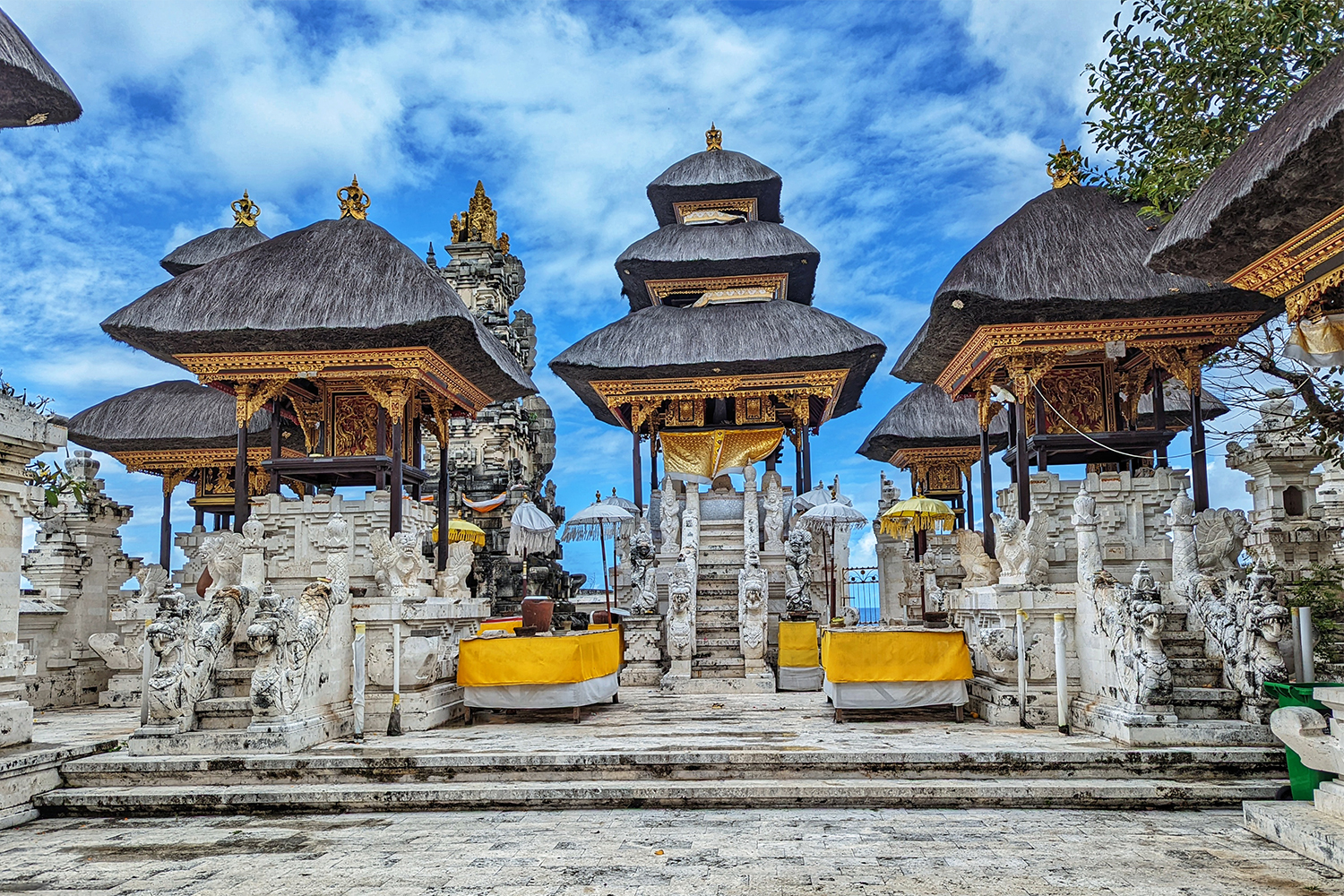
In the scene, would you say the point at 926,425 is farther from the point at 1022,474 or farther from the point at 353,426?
the point at 353,426

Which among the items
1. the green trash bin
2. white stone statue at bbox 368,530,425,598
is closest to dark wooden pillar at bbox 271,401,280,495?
white stone statue at bbox 368,530,425,598

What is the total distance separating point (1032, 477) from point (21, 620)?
12526mm

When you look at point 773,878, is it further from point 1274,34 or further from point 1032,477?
point 1274,34

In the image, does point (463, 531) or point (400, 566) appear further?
point (463, 531)

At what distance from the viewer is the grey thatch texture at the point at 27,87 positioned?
621 cm

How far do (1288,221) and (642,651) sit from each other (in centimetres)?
858

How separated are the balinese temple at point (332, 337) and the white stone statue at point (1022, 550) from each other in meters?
6.59

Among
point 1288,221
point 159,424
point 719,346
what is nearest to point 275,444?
point 159,424

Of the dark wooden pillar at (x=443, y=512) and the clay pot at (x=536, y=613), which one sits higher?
the dark wooden pillar at (x=443, y=512)

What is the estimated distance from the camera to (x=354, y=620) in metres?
8.56

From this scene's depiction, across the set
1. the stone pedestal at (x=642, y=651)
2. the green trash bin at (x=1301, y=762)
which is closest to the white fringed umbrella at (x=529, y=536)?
the stone pedestal at (x=642, y=651)

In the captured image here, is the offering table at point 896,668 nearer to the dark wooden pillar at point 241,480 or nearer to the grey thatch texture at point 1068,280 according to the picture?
the grey thatch texture at point 1068,280

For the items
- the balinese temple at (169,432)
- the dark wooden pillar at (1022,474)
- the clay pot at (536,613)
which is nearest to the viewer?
the clay pot at (536,613)

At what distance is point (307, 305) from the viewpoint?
1128 centimetres
